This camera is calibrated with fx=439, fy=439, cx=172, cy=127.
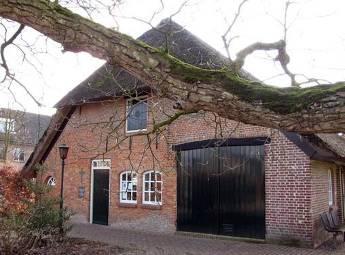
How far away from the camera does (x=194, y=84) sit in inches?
164

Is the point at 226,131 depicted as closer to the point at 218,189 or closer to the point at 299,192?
the point at 218,189

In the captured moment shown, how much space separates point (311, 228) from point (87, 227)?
28.9 feet

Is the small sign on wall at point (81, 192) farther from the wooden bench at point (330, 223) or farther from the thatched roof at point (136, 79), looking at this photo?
the wooden bench at point (330, 223)

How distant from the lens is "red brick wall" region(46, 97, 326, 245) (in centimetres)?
1225

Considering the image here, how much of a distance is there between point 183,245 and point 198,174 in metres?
2.80

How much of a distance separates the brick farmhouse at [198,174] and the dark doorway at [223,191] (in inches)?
1.2

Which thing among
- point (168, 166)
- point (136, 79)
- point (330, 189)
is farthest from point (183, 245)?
point (136, 79)

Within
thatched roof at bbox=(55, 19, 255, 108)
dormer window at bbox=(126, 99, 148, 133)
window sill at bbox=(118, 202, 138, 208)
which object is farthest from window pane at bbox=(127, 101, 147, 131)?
window sill at bbox=(118, 202, 138, 208)

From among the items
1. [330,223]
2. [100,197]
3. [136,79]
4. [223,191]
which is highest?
[136,79]

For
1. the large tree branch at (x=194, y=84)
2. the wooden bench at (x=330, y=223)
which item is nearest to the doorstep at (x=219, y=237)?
the wooden bench at (x=330, y=223)

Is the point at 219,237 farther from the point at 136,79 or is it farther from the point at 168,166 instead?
the point at 136,79

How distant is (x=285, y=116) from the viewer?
12.4 feet

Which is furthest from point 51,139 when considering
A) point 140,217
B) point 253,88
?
point 253,88

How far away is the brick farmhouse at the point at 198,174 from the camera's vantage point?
12438 millimetres
